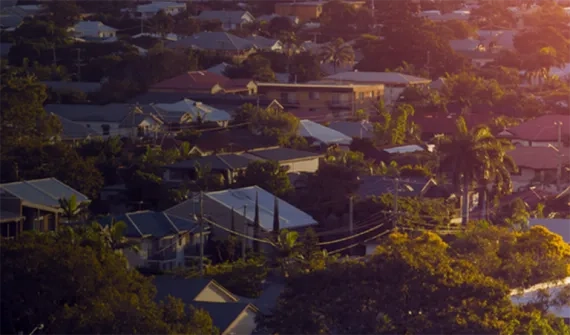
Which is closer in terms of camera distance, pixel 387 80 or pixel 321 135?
pixel 321 135

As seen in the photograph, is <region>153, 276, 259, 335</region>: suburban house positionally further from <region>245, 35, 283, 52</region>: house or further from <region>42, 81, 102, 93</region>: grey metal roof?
<region>245, 35, 283, 52</region>: house

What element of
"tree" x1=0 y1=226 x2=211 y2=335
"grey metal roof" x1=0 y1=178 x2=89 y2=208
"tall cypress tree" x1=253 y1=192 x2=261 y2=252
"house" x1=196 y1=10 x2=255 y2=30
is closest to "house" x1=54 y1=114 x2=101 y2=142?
"grey metal roof" x1=0 y1=178 x2=89 y2=208

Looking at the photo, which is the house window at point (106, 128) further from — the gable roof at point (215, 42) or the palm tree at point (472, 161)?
the gable roof at point (215, 42)

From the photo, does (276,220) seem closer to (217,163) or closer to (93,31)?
(217,163)

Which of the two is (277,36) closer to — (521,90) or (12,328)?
(521,90)

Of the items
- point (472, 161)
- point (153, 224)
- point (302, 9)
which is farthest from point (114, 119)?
point (302, 9)

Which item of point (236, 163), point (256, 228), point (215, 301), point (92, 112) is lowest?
point (92, 112)

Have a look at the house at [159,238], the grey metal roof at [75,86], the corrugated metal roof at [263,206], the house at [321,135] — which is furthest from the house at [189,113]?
the house at [159,238]
